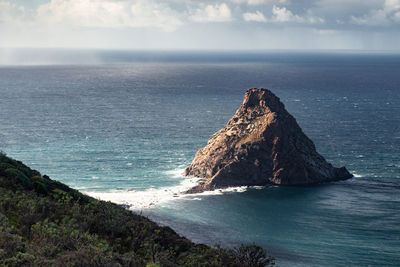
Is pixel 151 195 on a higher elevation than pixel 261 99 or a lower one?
lower

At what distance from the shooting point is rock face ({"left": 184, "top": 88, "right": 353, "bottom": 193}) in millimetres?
102000

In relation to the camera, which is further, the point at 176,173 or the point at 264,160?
the point at 176,173

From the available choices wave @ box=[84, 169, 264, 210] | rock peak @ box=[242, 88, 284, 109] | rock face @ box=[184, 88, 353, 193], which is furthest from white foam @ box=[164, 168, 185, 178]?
rock peak @ box=[242, 88, 284, 109]

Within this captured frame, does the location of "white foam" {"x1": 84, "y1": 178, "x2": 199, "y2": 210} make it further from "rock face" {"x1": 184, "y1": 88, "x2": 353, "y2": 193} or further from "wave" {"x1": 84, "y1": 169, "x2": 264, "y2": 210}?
"rock face" {"x1": 184, "y1": 88, "x2": 353, "y2": 193}

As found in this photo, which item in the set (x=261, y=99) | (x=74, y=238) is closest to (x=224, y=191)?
(x=261, y=99)

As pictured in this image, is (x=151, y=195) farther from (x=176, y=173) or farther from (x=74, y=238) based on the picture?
(x=74, y=238)

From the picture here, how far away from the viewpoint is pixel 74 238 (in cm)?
3509

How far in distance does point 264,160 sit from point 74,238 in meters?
72.2

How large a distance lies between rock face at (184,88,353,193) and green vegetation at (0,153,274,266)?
48.5 meters

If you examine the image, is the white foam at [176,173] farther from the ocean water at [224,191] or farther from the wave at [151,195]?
the wave at [151,195]

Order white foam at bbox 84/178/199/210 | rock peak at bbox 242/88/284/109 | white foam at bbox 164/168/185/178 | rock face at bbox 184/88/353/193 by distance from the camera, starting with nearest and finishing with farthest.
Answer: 1. white foam at bbox 84/178/199/210
2. rock face at bbox 184/88/353/193
3. white foam at bbox 164/168/185/178
4. rock peak at bbox 242/88/284/109

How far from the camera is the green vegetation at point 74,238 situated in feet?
98.3

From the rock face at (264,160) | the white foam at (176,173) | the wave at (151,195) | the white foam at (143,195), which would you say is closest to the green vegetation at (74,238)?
the white foam at (143,195)

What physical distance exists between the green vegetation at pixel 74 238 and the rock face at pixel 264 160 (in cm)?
4849
